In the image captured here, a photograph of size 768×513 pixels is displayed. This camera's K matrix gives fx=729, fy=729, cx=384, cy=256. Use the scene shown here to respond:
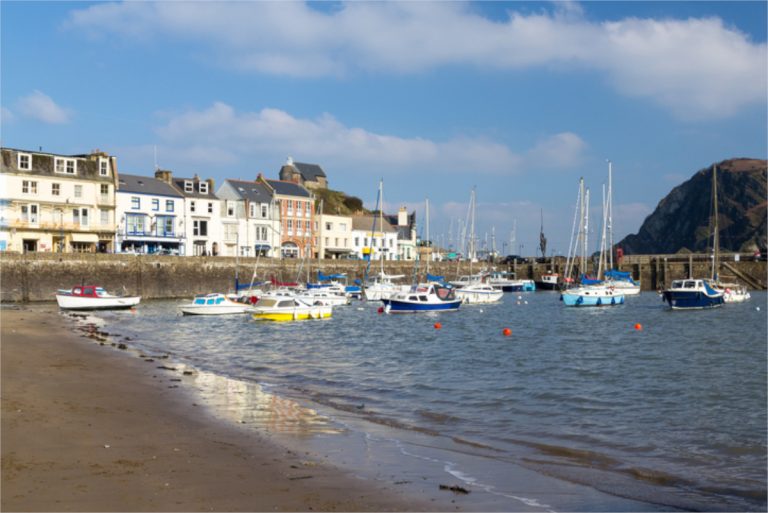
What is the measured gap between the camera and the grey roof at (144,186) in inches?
3066

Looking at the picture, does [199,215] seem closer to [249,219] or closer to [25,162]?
[249,219]

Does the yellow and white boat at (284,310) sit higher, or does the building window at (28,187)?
the building window at (28,187)

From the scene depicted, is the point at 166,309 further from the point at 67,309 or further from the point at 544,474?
the point at 544,474

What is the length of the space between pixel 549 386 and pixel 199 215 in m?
69.3

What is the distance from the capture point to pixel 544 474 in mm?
11492

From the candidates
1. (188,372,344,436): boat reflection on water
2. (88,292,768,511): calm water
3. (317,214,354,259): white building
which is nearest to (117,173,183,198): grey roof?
(317,214,354,259): white building

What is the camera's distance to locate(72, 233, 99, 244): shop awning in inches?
2876

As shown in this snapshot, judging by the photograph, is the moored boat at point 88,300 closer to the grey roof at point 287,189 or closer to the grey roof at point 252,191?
the grey roof at point 252,191

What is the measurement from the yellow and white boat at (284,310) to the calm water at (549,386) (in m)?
0.97

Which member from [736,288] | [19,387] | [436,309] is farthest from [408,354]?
[736,288]

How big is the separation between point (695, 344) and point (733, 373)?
384 inches

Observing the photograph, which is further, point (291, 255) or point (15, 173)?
point (291, 255)

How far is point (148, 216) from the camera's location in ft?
259

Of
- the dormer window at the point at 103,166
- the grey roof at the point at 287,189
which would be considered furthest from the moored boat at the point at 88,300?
the grey roof at the point at 287,189
